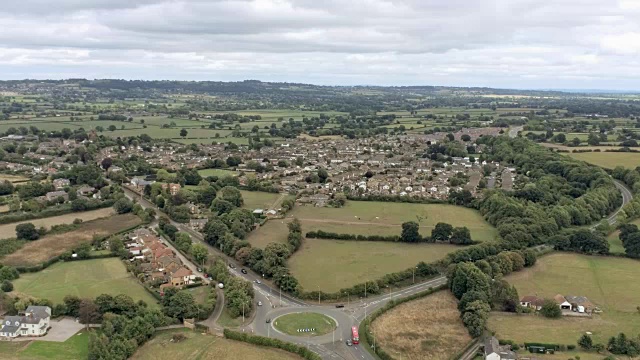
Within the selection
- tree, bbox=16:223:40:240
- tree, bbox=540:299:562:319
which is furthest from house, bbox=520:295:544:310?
tree, bbox=16:223:40:240

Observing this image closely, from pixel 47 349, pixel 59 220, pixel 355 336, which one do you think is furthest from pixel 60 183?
pixel 355 336

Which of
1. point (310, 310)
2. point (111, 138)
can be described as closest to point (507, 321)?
point (310, 310)

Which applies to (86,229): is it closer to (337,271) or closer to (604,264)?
(337,271)

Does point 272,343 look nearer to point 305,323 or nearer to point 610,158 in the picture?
point 305,323

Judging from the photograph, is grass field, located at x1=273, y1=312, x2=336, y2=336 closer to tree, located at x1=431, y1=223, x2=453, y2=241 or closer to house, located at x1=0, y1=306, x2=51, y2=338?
house, located at x1=0, y1=306, x2=51, y2=338

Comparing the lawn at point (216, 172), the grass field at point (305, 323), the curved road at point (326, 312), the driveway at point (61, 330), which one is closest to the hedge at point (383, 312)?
the curved road at point (326, 312)

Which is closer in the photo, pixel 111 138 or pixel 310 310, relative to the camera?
pixel 310 310
